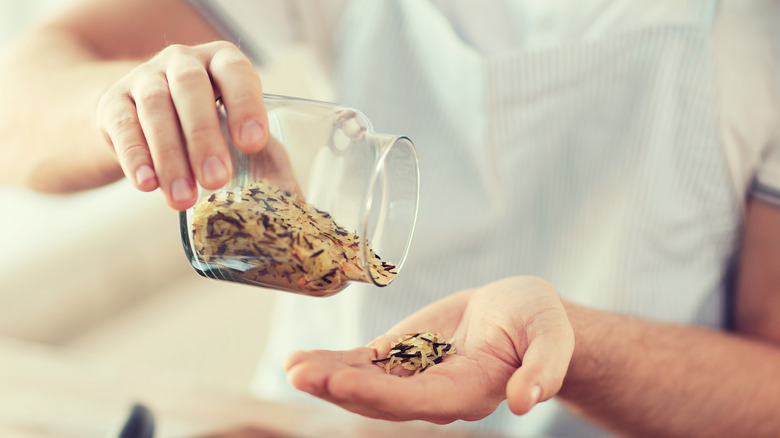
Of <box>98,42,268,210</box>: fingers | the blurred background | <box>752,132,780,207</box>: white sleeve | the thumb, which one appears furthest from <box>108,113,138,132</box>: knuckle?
the blurred background

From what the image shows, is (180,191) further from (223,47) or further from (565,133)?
(565,133)

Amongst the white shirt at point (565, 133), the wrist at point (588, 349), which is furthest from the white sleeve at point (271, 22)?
the wrist at point (588, 349)

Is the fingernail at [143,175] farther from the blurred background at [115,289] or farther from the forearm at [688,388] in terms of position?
the blurred background at [115,289]

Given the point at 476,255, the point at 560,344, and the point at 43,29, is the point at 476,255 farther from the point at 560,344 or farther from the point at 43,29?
the point at 43,29

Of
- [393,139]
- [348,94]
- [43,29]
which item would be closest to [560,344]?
[393,139]

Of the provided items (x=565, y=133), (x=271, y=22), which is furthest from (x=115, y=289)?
(x=565, y=133)

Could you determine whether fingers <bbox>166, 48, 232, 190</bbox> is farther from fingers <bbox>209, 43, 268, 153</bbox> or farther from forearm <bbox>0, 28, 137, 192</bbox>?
forearm <bbox>0, 28, 137, 192</bbox>

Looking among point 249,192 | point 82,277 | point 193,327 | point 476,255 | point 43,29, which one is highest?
point 43,29
